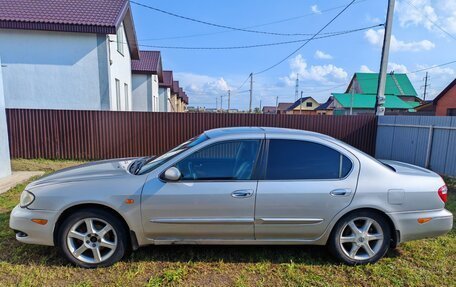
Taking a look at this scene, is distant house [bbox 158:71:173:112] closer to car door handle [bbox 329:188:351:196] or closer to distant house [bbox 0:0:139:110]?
distant house [bbox 0:0:139:110]

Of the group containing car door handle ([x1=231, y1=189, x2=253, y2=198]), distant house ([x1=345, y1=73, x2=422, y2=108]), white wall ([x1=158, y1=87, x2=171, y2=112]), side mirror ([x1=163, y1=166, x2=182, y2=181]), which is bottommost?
car door handle ([x1=231, y1=189, x2=253, y2=198])

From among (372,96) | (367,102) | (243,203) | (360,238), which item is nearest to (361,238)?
(360,238)

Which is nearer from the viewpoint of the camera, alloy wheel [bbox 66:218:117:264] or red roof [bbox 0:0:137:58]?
alloy wheel [bbox 66:218:117:264]

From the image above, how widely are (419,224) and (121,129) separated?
8.33m

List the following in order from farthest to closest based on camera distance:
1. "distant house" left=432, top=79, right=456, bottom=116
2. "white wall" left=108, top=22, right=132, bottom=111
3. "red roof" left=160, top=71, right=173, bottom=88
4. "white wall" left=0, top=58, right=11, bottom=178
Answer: "red roof" left=160, top=71, right=173, bottom=88
"distant house" left=432, top=79, right=456, bottom=116
"white wall" left=108, top=22, right=132, bottom=111
"white wall" left=0, top=58, right=11, bottom=178

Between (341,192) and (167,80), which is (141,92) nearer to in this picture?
(167,80)

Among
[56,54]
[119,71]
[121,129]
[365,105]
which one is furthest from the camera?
[365,105]

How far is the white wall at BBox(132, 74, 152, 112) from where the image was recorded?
17.1 metres

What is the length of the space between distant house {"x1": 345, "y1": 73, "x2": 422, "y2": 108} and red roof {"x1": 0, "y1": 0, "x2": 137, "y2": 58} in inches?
1538

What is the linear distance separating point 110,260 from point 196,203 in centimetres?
107

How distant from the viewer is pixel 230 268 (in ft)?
9.23

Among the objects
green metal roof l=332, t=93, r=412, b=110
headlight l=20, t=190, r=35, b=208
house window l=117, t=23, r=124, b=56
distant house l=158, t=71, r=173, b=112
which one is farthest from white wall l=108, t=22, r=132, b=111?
green metal roof l=332, t=93, r=412, b=110

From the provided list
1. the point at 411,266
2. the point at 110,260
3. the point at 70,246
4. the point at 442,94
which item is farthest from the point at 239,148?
the point at 442,94

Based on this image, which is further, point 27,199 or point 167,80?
point 167,80
